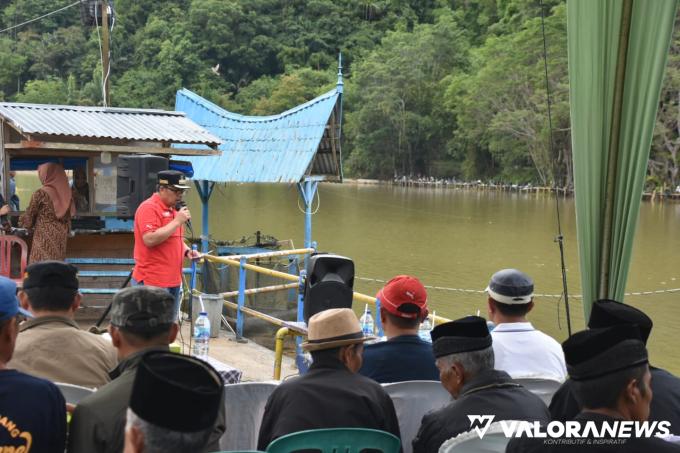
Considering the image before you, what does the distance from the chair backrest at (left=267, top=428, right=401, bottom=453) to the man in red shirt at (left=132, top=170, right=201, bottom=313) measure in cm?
378

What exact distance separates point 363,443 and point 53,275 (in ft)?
4.97

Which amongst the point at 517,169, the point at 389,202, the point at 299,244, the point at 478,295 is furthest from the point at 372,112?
the point at 478,295

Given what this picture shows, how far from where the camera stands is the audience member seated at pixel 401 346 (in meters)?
3.84

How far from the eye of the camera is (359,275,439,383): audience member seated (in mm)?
3836

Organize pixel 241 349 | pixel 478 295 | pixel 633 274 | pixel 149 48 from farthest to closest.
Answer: pixel 149 48, pixel 633 274, pixel 478 295, pixel 241 349

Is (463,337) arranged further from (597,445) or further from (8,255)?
(8,255)

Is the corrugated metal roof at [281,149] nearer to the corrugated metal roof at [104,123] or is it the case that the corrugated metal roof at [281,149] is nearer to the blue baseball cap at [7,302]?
the corrugated metal roof at [104,123]

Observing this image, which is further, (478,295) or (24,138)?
(478,295)

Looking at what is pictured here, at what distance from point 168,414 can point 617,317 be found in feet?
6.17

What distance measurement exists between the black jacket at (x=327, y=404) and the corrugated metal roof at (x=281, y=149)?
35.6 ft

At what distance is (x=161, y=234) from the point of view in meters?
6.50

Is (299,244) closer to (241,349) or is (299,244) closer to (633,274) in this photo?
(633,274)

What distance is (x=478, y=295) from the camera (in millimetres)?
18375

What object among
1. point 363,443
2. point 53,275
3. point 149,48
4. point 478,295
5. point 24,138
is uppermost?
point 149,48
